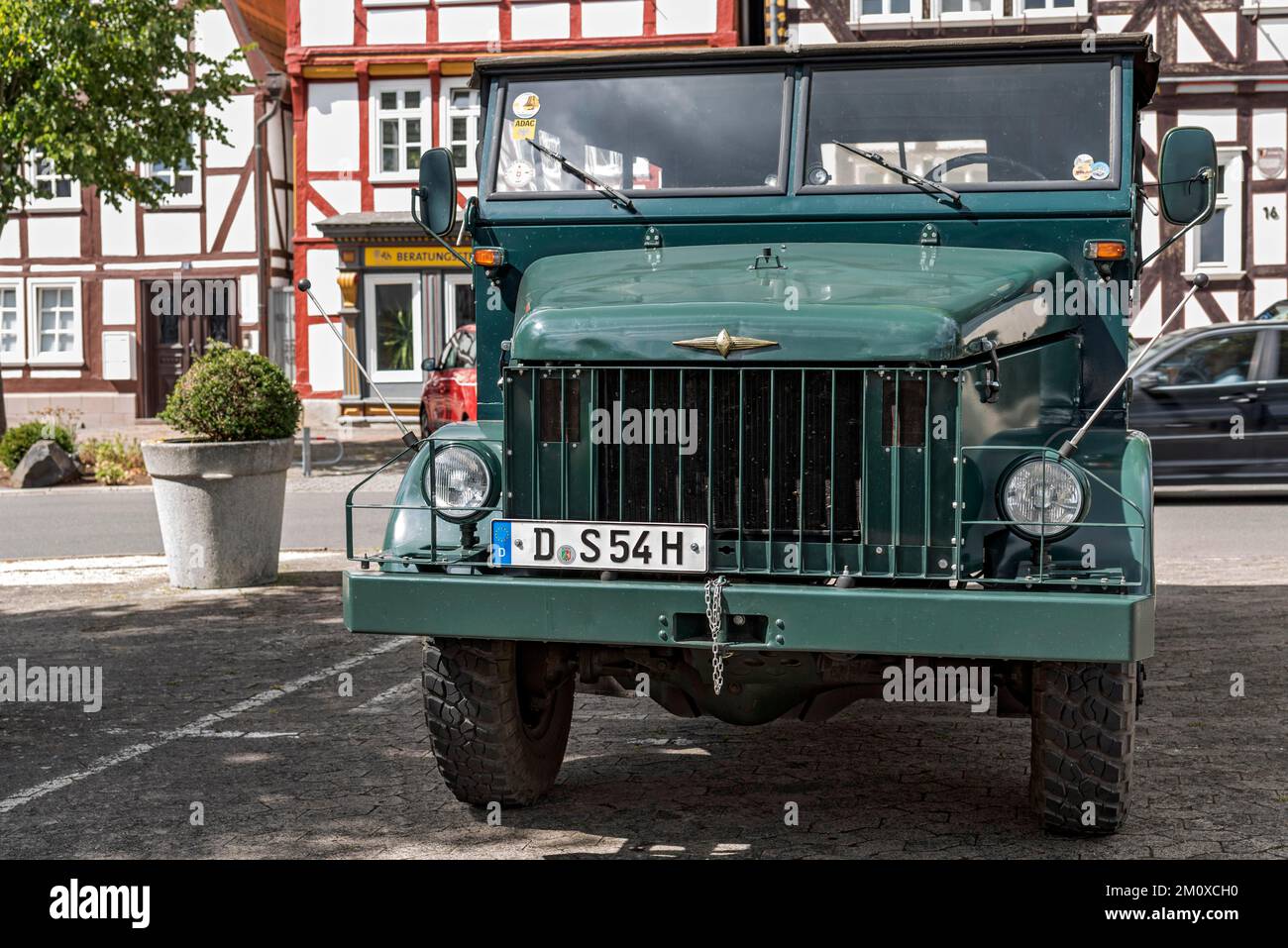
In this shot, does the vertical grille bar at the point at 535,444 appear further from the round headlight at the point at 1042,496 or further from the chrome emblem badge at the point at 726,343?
the round headlight at the point at 1042,496

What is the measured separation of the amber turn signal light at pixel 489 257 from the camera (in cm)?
620

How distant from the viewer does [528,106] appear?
6.36 m

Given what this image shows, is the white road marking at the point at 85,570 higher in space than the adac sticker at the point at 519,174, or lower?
lower

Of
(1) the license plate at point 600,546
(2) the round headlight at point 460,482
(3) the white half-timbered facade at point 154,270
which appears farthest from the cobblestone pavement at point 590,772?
(3) the white half-timbered facade at point 154,270

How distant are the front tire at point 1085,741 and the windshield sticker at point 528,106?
2.88 meters

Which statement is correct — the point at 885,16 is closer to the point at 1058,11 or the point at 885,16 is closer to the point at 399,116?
the point at 1058,11

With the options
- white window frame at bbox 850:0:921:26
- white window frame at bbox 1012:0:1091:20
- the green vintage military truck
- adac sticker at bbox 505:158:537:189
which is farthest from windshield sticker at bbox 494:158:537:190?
white window frame at bbox 1012:0:1091:20

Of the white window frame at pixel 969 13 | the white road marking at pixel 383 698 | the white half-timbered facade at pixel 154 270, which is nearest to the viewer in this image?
the white road marking at pixel 383 698

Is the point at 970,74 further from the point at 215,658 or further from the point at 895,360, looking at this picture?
the point at 215,658

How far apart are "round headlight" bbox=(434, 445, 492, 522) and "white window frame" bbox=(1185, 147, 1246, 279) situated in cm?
2314

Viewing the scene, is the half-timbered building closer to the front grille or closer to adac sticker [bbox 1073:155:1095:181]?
adac sticker [bbox 1073:155:1095:181]
